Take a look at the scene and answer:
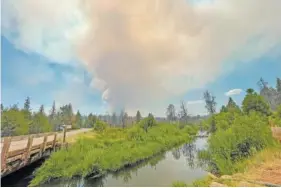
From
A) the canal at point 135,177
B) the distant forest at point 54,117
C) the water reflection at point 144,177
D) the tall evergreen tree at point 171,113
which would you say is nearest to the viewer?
the canal at point 135,177

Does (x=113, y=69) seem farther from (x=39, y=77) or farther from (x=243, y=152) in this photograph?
(x=243, y=152)

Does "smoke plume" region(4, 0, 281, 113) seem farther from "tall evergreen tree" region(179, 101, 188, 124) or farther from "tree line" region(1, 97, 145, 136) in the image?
"tall evergreen tree" region(179, 101, 188, 124)

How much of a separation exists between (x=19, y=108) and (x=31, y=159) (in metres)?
10.1

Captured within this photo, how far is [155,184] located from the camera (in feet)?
17.5

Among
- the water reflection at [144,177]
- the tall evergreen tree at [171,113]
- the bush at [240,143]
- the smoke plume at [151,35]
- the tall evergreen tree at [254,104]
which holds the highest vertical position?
the tall evergreen tree at [171,113]

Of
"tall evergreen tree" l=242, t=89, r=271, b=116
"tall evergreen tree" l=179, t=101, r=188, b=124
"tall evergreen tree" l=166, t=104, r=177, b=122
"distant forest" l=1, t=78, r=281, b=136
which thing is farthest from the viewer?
"tall evergreen tree" l=166, t=104, r=177, b=122

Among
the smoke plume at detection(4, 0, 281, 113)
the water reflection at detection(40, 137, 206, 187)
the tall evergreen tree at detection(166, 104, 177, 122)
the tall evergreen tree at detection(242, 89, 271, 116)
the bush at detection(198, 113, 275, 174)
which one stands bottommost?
the water reflection at detection(40, 137, 206, 187)

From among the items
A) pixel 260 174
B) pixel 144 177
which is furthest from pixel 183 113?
pixel 260 174

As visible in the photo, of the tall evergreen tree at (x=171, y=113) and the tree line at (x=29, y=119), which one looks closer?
the tree line at (x=29, y=119)

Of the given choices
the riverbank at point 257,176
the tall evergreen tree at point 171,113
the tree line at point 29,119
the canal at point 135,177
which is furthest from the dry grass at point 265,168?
the tall evergreen tree at point 171,113

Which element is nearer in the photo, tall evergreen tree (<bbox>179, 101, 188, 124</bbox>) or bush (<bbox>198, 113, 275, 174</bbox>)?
bush (<bbox>198, 113, 275, 174</bbox>)

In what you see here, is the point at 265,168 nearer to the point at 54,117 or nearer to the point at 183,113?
the point at 183,113

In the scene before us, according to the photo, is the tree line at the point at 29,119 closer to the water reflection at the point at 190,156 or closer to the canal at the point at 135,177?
the canal at the point at 135,177

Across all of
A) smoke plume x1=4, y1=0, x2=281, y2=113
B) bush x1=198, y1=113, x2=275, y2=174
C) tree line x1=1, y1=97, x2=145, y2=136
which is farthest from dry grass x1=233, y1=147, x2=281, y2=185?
tree line x1=1, y1=97, x2=145, y2=136
